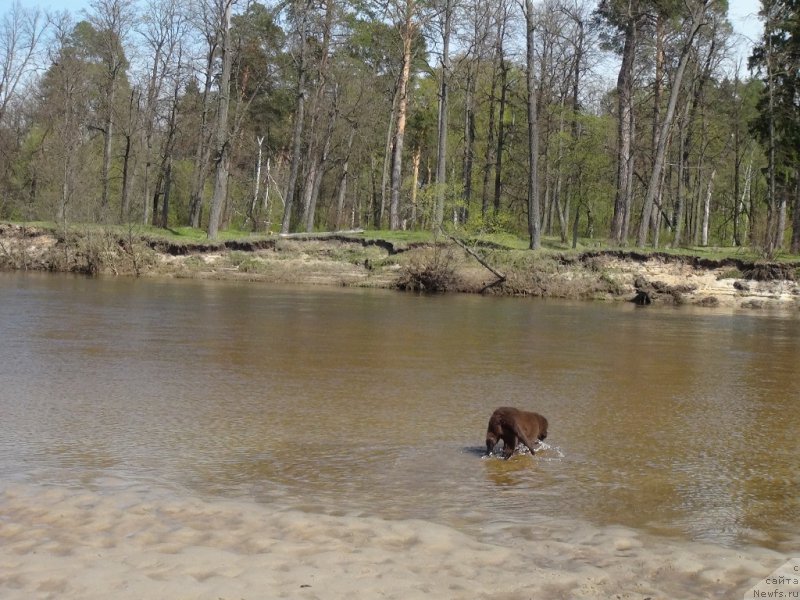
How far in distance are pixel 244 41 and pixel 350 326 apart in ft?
117

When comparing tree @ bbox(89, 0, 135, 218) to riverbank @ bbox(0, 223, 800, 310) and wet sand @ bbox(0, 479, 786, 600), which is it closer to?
riverbank @ bbox(0, 223, 800, 310)

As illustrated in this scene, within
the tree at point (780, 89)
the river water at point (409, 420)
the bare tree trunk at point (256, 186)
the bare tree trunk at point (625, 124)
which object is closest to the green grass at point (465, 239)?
the bare tree trunk at point (625, 124)

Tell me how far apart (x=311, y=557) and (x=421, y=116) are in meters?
51.9

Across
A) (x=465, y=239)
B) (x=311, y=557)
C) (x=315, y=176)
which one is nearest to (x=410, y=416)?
(x=311, y=557)

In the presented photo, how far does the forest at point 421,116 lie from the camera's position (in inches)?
1485

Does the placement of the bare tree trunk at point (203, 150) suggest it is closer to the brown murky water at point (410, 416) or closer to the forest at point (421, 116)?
the forest at point (421, 116)

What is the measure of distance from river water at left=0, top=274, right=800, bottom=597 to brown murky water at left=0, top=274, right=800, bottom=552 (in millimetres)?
31

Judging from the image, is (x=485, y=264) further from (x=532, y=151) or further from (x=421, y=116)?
(x=421, y=116)

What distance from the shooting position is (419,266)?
105ft

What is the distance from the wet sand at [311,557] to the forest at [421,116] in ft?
88.3

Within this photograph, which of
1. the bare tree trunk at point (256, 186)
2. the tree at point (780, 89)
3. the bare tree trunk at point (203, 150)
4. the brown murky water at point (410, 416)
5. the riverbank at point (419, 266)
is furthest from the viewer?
the bare tree trunk at point (256, 186)

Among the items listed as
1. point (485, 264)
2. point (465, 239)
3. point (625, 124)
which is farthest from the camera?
point (625, 124)

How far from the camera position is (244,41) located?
160ft

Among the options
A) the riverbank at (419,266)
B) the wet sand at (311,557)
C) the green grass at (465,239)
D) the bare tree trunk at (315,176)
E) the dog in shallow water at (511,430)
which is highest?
the bare tree trunk at (315,176)
